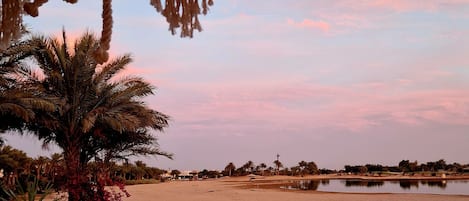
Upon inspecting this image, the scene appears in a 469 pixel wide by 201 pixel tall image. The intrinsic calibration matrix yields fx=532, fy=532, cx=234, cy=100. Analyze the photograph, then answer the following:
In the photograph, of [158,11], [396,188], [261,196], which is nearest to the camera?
[158,11]

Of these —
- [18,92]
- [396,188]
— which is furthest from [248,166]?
[18,92]

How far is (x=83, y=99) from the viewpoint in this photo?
47.3 feet

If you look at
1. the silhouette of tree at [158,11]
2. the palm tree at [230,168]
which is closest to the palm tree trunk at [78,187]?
the silhouette of tree at [158,11]

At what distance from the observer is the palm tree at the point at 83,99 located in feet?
45.8

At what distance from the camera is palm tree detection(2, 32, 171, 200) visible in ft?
45.8

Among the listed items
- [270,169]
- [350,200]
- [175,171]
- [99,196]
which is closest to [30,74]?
[99,196]

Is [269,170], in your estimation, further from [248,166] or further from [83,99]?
[83,99]

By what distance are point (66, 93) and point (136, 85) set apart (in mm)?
2145

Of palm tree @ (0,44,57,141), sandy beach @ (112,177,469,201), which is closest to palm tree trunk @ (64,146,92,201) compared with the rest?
palm tree @ (0,44,57,141)

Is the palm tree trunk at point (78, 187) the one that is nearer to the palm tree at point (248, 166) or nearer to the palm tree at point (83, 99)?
the palm tree at point (83, 99)

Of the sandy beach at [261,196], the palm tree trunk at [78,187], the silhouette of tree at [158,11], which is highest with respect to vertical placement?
A: the silhouette of tree at [158,11]

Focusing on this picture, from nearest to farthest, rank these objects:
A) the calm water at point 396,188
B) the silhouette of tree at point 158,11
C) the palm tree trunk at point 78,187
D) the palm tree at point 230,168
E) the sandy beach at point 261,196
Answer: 1. the silhouette of tree at point 158,11
2. the palm tree trunk at point 78,187
3. the sandy beach at point 261,196
4. the calm water at point 396,188
5. the palm tree at point 230,168

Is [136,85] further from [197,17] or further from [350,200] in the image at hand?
[197,17]

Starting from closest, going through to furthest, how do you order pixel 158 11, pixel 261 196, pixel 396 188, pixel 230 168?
pixel 158 11
pixel 261 196
pixel 396 188
pixel 230 168
